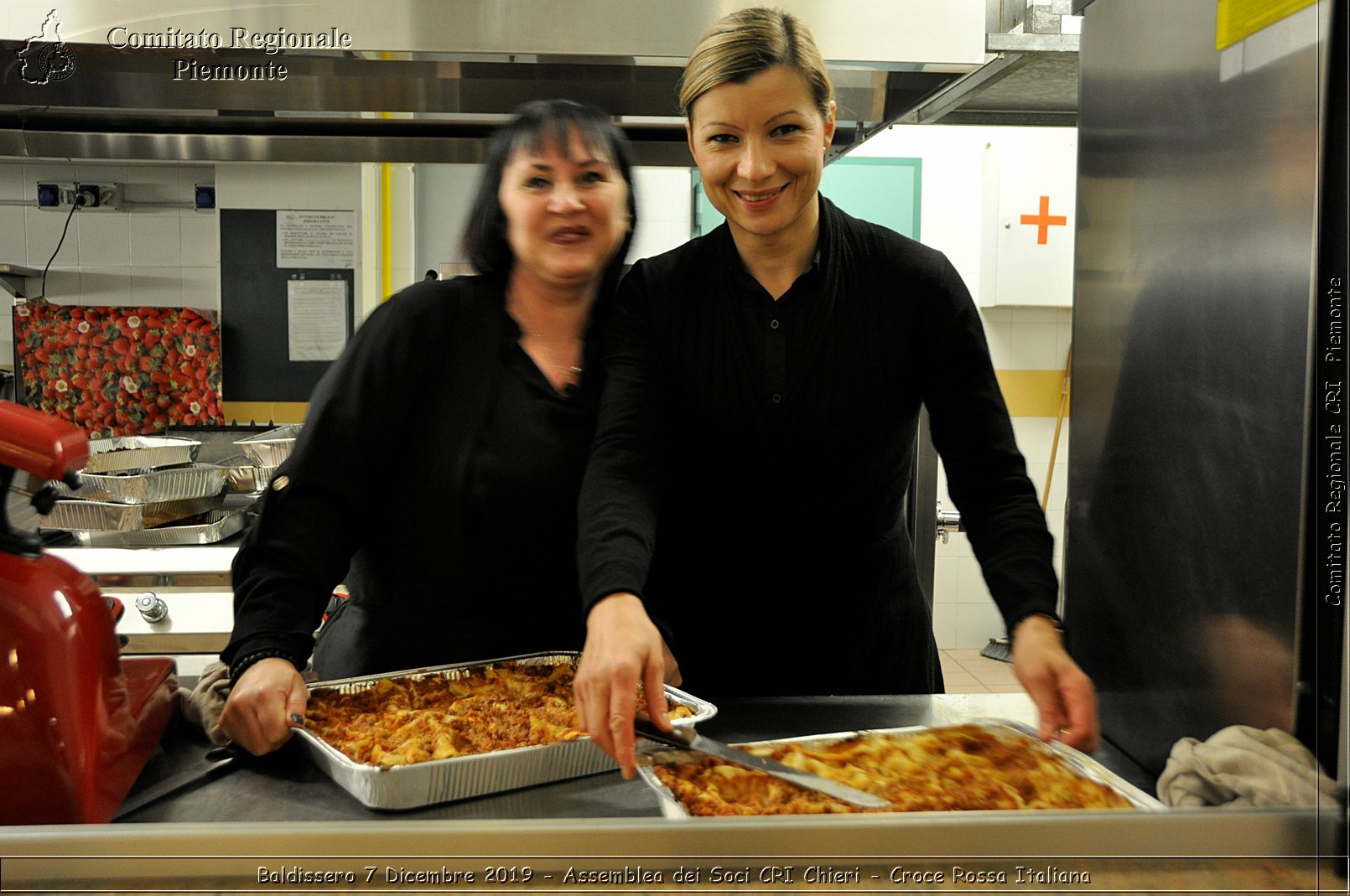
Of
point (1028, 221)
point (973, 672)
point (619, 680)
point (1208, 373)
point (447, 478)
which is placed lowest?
point (973, 672)

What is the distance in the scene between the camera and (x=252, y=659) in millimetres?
806

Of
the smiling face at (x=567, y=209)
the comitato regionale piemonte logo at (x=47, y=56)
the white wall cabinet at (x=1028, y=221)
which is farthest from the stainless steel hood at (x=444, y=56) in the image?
the white wall cabinet at (x=1028, y=221)

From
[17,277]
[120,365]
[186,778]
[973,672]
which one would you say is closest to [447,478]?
[186,778]

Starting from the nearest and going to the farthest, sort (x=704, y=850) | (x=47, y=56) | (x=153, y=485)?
1. (x=704, y=850)
2. (x=47, y=56)
3. (x=153, y=485)

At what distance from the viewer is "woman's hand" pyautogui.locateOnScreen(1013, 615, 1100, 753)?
0.73 m

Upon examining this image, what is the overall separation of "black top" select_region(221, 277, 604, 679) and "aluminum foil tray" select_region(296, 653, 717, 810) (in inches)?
10.5

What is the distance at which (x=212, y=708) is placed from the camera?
2.53 feet

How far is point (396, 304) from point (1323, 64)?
852 millimetres

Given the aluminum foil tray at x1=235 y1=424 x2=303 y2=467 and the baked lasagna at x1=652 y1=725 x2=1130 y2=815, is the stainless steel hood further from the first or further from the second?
the baked lasagna at x1=652 y1=725 x2=1130 y2=815

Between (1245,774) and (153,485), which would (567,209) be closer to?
(1245,774)

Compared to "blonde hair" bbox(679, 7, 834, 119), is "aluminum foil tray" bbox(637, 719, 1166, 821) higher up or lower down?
lower down

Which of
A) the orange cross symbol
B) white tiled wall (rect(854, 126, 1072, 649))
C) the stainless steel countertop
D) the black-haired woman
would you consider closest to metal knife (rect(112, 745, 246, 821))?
the stainless steel countertop

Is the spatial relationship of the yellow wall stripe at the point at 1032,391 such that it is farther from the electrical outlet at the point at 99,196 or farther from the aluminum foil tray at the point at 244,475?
the electrical outlet at the point at 99,196

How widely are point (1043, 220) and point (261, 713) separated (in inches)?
108
